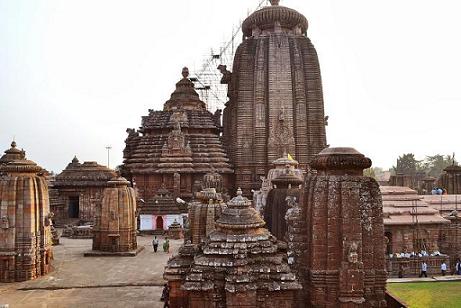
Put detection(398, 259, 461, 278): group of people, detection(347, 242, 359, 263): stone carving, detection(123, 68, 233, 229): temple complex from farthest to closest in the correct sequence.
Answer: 1. detection(123, 68, 233, 229): temple complex
2. detection(398, 259, 461, 278): group of people
3. detection(347, 242, 359, 263): stone carving

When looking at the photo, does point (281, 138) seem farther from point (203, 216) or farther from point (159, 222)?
point (203, 216)

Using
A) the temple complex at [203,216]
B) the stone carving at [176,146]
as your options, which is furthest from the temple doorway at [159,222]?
the temple complex at [203,216]

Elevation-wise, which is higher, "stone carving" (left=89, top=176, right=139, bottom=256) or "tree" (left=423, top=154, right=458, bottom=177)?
"tree" (left=423, top=154, right=458, bottom=177)

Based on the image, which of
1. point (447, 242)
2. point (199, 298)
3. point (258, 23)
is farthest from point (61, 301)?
point (258, 23)

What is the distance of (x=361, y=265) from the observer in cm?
989

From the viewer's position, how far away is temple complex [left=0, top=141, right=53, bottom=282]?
18547mm

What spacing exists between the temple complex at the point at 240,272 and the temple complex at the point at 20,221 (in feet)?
37.3

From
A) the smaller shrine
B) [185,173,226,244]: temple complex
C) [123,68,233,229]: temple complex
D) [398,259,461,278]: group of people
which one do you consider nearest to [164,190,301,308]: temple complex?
[185,173,226,244]: temple complex

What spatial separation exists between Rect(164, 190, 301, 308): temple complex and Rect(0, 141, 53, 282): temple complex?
11.4 meters

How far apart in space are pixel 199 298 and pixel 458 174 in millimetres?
35296

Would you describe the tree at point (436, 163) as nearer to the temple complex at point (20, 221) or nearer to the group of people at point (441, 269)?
the group of people at point (441, 269)

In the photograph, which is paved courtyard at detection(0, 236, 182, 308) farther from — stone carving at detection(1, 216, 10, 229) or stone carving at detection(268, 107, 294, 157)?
stone carving at detection(268, 107, 294, 157)

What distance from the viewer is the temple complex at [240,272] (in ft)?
31.4

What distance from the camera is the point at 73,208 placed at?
1554 inches
